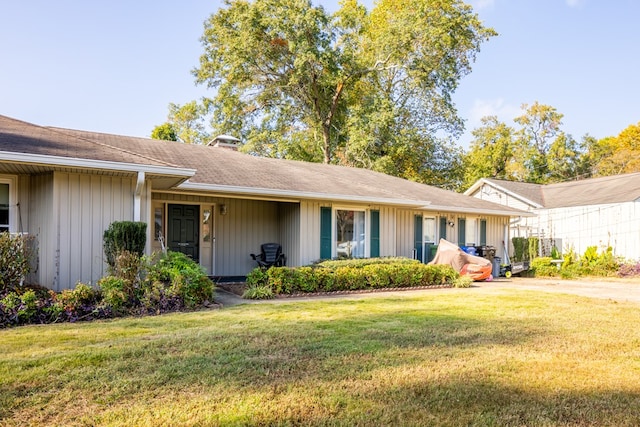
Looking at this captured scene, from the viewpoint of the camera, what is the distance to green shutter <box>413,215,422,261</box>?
1458 centimetres

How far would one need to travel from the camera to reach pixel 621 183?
20609mm

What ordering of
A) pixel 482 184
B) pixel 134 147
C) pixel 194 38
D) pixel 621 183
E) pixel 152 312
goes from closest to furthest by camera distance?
pixel 152 312, pixel 134 147, pixel 621 183, pixel 482 184, pixel 194 38

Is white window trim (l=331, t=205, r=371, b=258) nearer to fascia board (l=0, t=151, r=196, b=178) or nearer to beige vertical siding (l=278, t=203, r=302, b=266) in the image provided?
beige vertical siding (l=278, t=203, r=302, b=266)

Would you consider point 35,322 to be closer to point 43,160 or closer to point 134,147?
point 43,160

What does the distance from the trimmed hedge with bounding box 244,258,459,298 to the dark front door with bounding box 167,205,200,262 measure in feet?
11.1

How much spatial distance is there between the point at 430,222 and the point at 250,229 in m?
6.17

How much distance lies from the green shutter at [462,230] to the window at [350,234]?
4.65 m

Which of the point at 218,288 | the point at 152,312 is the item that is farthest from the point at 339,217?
the point at 152,312

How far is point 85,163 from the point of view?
24.4 feet

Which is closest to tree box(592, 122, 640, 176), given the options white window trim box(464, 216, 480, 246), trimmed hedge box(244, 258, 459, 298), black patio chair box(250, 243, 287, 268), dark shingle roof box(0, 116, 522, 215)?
dark shingle roof box(0, 116, 522, 215)

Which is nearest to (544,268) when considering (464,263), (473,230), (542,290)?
(473,230)

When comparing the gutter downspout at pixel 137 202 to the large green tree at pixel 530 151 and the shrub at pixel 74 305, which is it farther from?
the large green tree at pixel 530 151

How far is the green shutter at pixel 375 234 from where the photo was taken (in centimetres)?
1297

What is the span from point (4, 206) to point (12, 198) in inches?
7.4
